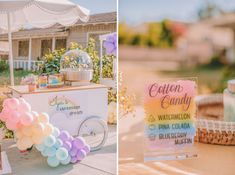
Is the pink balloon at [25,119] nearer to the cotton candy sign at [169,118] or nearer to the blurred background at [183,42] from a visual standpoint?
the cotton candy sign at [169,118]

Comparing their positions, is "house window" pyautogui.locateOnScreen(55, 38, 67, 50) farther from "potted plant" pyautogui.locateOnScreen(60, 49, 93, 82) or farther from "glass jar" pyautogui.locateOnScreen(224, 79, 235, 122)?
"glass jar" pyautogui.locateOnScreen(224, 79, 235, 122)

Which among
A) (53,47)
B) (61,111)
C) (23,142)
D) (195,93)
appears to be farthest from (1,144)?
(195,93)

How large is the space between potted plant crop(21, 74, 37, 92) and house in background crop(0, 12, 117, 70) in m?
0.04

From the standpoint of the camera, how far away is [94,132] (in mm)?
1608

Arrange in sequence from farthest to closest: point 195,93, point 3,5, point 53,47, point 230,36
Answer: point 230,36 < point 195,93 < point 53,47 < point 3,5

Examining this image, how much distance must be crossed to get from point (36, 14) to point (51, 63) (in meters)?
0.18

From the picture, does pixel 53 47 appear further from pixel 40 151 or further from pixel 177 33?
pixel 177 33

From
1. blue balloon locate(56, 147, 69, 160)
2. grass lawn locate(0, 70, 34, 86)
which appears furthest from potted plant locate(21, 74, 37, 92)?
blue balloon locate(56, 147, 69, 160)

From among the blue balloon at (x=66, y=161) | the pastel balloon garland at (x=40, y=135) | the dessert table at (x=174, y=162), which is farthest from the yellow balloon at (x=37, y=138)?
the dessert table at (x=174, y=162)

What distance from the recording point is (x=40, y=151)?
150 cm

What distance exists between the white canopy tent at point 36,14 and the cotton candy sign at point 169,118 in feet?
1.34

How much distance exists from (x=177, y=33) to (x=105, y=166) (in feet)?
3.70

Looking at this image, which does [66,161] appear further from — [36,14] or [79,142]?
[36,14]

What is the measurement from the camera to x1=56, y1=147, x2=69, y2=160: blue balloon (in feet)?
4.97
